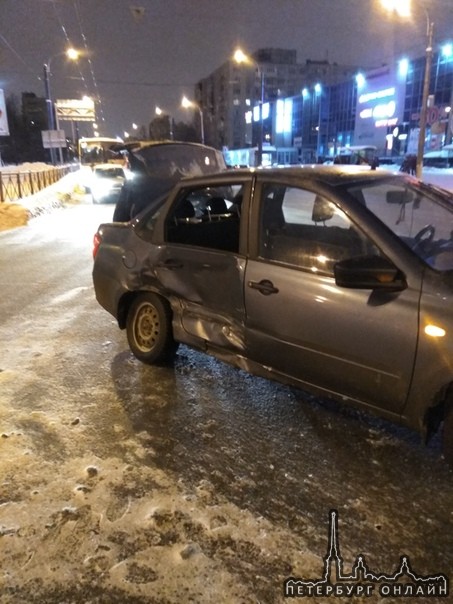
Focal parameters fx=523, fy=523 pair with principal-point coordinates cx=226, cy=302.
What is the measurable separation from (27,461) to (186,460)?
3.26ft

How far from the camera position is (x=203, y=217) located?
15.4ft

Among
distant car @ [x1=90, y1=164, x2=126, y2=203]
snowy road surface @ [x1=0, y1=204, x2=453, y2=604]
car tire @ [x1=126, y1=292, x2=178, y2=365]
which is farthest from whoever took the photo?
distant car @ [x1=90, y1=164, x2=126, y2=203]

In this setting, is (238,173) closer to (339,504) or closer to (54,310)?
(339,504)

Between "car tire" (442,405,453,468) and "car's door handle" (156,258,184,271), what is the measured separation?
2254 millimetres

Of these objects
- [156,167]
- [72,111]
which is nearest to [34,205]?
[156,167]

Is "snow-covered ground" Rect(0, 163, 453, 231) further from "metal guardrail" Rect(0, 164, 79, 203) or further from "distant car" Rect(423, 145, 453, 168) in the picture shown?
"distant car" Rect(423, 145, 453, 168)

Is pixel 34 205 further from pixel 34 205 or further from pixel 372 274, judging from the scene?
pixel 372 274

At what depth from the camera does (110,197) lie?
77.4 feet

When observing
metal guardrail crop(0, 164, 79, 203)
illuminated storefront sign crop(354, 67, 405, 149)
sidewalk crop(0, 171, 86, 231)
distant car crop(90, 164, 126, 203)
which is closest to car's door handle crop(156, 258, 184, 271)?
sidewalk crop(0, 171, 86, 231)

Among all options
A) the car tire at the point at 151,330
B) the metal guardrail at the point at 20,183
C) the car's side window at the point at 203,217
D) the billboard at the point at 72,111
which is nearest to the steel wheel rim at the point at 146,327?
the car tire at the point at 151,330

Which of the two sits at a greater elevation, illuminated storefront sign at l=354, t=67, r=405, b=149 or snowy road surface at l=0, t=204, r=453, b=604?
illuminated storefront sign at l=354, t=67, r=405, b=149

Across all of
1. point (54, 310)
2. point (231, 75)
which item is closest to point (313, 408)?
point (54, 310)

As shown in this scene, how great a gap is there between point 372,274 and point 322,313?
0.45 meters

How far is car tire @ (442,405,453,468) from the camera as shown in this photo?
9.42 ft
